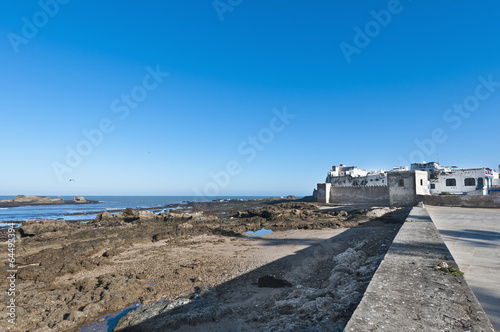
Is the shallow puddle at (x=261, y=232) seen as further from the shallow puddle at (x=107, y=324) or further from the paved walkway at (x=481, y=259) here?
the shallow puddle at (x=107, y=324)

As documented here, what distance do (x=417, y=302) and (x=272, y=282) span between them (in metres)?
4.88

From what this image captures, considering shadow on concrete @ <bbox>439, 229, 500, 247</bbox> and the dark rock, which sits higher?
shadow on concrete @ <bbox>439, 229, 500, 247</bbox>

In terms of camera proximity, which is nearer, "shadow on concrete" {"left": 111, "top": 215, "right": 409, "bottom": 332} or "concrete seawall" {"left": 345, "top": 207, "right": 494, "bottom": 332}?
"concrete seawall" {"left": 345, "top": 207, "right": 494, "bottom": 332}

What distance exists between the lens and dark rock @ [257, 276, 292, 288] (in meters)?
7.20

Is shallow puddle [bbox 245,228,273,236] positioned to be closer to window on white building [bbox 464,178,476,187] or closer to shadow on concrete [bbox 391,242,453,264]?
shadow on concrete [bbox 391,242,453,264]

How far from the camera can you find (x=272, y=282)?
24.3 ft

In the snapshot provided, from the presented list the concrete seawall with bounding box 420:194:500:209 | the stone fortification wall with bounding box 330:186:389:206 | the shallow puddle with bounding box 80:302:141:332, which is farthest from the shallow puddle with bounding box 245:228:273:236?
the stone fortification wall with bounding box 330:186:389:206

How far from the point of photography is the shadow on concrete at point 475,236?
8.02 metres

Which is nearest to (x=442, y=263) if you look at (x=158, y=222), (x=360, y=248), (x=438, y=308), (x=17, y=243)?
(x=438, y=308)

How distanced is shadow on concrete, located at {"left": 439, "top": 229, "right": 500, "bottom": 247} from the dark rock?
5925 millimetres

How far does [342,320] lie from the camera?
11.0 feet

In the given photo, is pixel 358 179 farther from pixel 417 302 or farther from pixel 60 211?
pixel 60 211

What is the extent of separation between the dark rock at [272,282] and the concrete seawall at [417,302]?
10.9 feet

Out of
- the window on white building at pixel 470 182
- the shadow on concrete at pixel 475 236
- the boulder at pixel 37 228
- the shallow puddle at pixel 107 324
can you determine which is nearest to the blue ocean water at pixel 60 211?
the boulder at pixel 37 228
